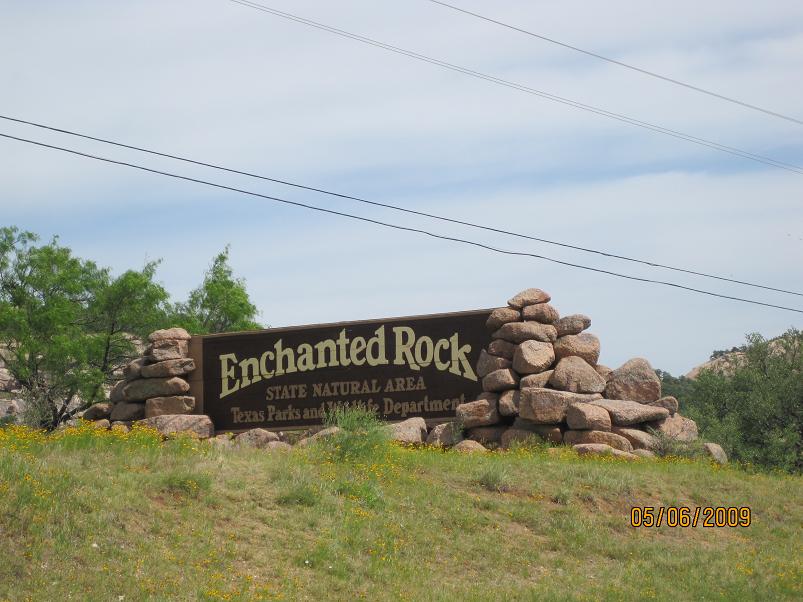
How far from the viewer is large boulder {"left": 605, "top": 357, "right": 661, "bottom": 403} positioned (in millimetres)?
24562

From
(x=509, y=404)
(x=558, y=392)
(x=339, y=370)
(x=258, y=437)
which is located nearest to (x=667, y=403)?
(x=558, y=392)

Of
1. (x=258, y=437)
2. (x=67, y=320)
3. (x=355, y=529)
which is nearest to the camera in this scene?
(x=355, y=529)

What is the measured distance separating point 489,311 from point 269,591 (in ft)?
45.4

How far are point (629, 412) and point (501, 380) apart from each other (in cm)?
309

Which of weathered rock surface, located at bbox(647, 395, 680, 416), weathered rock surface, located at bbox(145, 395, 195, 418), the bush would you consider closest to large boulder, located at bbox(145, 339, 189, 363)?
weathered rock surface, located at bbox(145, 395, 195, 418)

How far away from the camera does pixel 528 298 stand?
25.2m

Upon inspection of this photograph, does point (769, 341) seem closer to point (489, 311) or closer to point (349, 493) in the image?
point (489, 311)

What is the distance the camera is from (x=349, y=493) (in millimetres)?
16578

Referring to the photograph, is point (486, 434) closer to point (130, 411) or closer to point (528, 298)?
point (528, 298)

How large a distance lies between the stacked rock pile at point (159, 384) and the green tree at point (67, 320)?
8.81 m

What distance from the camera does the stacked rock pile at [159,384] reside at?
91.9 ft

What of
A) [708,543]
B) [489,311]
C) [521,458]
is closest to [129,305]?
[489,311]

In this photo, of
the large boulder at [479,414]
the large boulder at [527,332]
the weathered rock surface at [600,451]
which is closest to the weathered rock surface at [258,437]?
the large boulder at [479,414]
